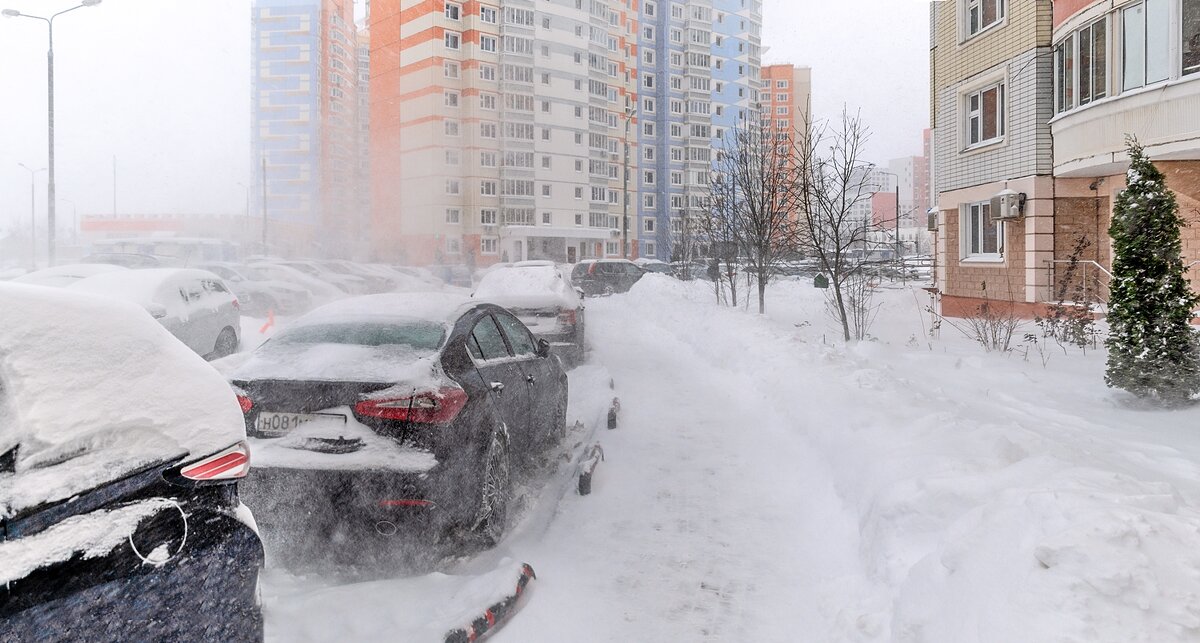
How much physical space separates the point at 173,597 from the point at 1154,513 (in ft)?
11.0

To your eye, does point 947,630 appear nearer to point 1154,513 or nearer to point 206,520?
point 1154,513

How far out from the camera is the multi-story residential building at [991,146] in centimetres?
1434

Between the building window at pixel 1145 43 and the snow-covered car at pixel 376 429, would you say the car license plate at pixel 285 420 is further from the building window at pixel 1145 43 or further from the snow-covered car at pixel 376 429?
the building window at pixel 1145 43

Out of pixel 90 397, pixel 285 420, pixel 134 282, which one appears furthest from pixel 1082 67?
pixel 134 282

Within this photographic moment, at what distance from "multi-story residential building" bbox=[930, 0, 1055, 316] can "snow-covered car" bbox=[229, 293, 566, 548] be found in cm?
1377

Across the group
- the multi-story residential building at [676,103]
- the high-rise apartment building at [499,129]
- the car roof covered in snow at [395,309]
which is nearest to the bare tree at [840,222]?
the car roof covered in snow at [395,309]

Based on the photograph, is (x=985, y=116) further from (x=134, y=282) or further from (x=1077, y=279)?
(x=134, y=282)

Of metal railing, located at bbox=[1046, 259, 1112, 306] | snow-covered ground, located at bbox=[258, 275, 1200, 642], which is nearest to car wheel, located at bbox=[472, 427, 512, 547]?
snow-covered ground, located at bbox=[258, 275, 1200, 642]

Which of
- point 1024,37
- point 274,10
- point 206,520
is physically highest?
point 274,10

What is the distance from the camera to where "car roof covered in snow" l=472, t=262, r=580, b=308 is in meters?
10.2

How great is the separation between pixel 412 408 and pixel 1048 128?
14990 mm

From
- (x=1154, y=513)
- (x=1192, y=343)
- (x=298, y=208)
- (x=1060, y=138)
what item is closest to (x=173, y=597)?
(x=1154, y=513)

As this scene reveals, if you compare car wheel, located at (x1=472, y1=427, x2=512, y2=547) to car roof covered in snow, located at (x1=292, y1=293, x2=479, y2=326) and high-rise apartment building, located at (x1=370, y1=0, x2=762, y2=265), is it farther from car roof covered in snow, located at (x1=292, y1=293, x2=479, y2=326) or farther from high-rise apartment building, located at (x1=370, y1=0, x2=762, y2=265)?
high-rise apartment building, located at (x1=370, y1=0, x2=762, y2=265)

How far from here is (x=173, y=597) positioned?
1.95m
